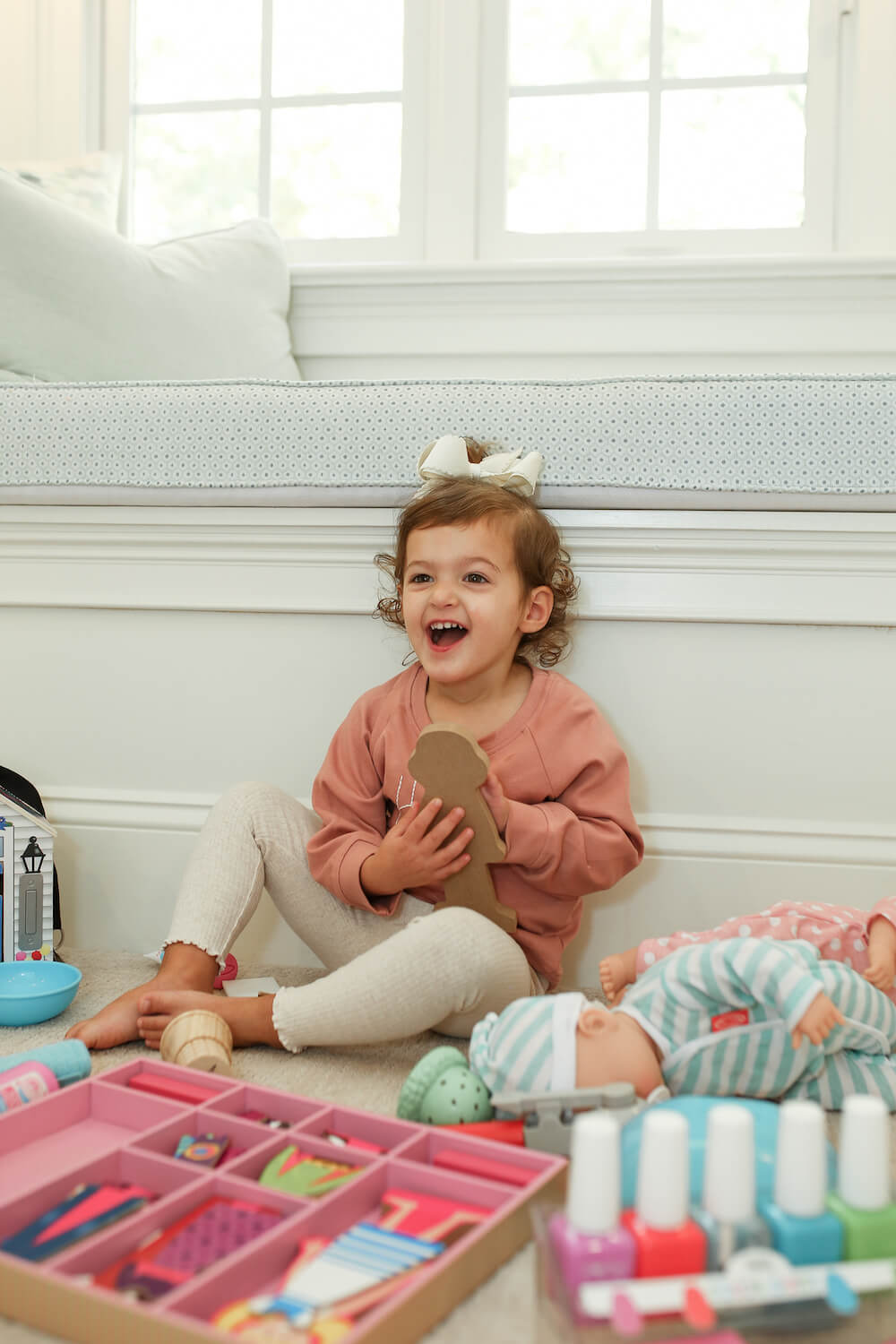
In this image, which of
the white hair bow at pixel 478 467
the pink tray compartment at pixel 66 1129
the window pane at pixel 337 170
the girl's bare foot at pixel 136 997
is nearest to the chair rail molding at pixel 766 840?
the girl's bare foot at pixel 136 997

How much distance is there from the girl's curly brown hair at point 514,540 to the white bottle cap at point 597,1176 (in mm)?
635

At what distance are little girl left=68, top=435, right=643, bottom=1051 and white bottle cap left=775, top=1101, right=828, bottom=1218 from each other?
0.39m

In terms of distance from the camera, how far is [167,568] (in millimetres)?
1244

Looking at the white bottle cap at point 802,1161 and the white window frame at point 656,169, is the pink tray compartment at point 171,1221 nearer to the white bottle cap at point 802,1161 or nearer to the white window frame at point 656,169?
the white bottle cap at point 802,1161

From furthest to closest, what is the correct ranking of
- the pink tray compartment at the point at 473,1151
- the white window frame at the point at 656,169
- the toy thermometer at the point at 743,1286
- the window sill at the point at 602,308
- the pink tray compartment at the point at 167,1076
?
the white window frame at the point at 656,169, the window sill at the point at 602,308, the pink tray compartment at the point at 167,1076, the pink tray compartment at the point at 473,1151, the toy thermometer at the point at 743,1286

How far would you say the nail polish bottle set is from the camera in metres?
0.54

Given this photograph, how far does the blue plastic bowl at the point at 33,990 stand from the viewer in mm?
1025

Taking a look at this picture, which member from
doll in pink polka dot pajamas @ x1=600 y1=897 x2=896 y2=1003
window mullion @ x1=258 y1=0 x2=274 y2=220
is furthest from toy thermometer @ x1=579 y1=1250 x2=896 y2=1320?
window mullion @ x1=258 y1=0 x2=274 y2=220

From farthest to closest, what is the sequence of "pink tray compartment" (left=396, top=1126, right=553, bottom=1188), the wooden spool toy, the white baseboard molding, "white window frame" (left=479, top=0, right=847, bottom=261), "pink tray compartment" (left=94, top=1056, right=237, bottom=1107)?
"white window frame" (left=479, top=0, right=847, bottom=261) → the white baseboard molding → the wooden spool toy → "pink tray compartment" (left=94, top=1056, right=237, bottom=1107) → "pink tray compartment" (left=396, top=1126, right=553, bottom=1188)

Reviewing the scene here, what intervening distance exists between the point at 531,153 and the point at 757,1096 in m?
1.54

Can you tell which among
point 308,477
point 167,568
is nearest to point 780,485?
point 308,477

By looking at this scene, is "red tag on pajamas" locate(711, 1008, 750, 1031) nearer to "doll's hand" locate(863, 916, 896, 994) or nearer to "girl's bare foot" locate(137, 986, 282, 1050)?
"doll's hand" locate(863, 916, 896, 994)

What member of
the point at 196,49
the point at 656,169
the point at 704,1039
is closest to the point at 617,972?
the point at 704,1039

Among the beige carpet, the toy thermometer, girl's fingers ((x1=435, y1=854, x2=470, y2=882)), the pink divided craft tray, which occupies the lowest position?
the beige carpet
